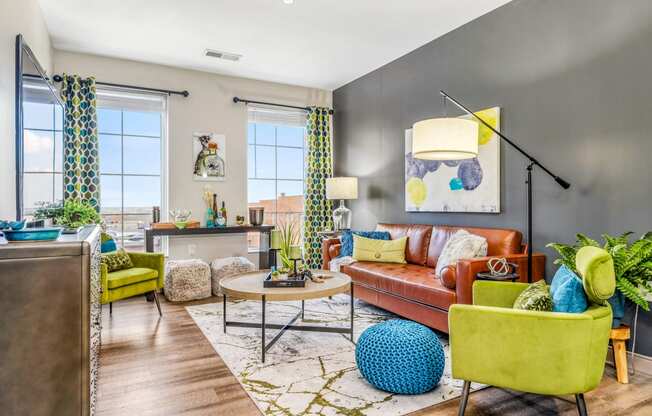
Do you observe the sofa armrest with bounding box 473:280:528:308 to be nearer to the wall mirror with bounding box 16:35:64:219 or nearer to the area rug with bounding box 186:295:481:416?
the area rug with bounding box 186:295:481:416

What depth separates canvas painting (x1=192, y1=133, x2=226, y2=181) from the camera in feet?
18.0

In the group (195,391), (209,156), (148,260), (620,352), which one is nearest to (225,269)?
(148,260)

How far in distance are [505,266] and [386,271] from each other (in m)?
1.19

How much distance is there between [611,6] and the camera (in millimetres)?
2936

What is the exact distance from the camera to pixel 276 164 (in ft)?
20.3

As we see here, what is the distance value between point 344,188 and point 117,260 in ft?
9.46

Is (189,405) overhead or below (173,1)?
below

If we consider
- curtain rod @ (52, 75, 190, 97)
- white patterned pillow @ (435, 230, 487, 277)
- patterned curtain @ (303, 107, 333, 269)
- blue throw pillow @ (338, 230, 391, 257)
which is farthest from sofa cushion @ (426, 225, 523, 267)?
curtain rod @ (52, 75, 190, 97)

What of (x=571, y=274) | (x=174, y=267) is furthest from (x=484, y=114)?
(x=174, y=267)

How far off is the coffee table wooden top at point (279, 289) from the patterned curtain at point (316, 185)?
2745 millimetres

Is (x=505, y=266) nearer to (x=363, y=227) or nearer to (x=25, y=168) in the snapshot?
(x=363, y=227)

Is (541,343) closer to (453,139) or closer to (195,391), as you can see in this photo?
(453,139)

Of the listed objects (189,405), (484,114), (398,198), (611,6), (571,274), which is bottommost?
(189,405)

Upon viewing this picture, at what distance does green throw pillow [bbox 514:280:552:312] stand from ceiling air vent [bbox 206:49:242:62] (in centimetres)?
417
